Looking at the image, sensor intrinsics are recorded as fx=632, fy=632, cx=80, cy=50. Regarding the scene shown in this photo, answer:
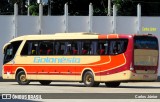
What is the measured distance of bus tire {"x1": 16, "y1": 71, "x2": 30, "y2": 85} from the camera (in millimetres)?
35609

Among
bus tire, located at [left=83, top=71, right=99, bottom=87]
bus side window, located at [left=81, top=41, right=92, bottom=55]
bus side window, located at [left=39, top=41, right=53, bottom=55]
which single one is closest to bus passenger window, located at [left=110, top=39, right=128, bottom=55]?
bus side window, located at [left=81, top=41, right=92, bottom=55]

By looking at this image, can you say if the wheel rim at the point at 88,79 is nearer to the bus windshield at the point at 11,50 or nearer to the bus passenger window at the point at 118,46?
the bus passenger window at the point at 118,46

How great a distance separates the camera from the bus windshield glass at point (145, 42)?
32.0 meters

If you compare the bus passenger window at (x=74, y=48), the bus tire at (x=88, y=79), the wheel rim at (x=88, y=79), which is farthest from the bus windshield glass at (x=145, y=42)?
the bus passenger window at (x=74, y=48)

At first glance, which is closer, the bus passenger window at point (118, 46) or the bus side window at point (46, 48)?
the bus passenger window at point (118, 46)

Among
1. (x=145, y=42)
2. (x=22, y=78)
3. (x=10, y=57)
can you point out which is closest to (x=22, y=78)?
(x=22, y=78)

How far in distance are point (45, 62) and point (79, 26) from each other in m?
10.6

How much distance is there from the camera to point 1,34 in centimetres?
4412

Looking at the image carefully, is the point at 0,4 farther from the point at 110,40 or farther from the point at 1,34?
the point at 110,40

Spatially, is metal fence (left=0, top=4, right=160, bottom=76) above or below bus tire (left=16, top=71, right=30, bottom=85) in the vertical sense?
above

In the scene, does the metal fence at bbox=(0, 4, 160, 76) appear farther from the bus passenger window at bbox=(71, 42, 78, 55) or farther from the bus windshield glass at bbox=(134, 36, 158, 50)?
the bus windshield glass at bbox=(134, 36, 158, 50)

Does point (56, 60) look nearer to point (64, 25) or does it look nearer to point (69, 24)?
point (64, 25)

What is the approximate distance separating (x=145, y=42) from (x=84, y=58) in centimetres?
334

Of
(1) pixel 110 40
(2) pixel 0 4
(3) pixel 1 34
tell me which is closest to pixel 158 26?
(3) pixel 1 34
